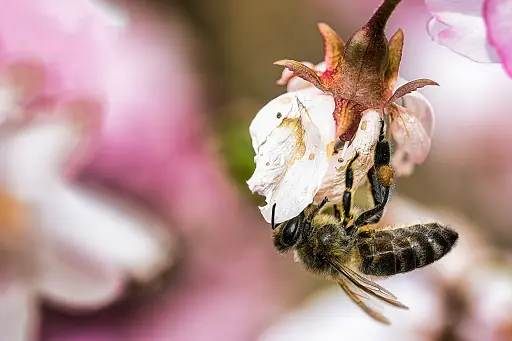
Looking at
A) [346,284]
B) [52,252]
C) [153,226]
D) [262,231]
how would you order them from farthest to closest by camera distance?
[262,231] < [153,226] < [52,252] < [346,284]

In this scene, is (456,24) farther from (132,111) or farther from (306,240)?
(132,111)

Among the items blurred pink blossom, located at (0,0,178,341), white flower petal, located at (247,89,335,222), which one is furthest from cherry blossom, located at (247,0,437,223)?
blurred pink blossom, located at (0,0,178,341)

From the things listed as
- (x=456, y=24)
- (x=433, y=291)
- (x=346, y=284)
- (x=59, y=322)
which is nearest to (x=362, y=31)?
(x=456, y=24)

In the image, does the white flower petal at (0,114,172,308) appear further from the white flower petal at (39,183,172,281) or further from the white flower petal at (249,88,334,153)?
the white flower petal at (249,88,334,153)

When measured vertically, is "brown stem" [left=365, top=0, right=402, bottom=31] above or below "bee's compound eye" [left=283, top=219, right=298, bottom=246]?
above

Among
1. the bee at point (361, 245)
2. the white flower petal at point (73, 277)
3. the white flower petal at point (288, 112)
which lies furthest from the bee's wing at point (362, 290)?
the white flower petal at point (73, 277)

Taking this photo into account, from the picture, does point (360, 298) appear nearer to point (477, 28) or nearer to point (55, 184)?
point (477, 28)

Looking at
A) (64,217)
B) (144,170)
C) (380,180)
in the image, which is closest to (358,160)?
(380,180)
